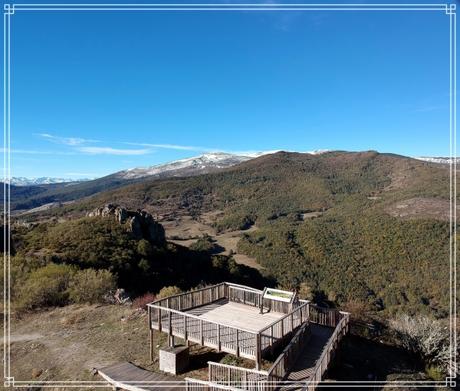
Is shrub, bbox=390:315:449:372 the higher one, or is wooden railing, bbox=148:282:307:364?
wooden railing, bbox=148:282:307:364

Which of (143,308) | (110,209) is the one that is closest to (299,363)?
(143,308)

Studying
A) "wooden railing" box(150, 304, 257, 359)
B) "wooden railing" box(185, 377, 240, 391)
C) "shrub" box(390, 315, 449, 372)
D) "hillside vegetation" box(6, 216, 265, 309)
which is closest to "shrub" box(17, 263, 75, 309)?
"hillside vegetation" box(6, 216, 265, 309)

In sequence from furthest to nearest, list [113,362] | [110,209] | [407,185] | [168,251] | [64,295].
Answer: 1. [407,185]
2. [110,209]
3. [168,251]
4. [64,295]
5. [113,362]

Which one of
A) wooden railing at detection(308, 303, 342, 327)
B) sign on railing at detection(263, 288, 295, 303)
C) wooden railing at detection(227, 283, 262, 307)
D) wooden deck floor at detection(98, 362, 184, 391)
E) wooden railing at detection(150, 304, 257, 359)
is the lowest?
wooden deck floor at detection(98, 362, 184, 391)

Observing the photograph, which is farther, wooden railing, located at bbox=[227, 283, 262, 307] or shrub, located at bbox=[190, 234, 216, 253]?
shrub, located at bbox=[190, 234, 216, 253]

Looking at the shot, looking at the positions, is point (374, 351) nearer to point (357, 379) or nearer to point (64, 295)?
point (357, 379)

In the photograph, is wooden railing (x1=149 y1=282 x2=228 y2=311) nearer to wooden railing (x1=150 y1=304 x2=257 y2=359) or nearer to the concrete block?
wooden railing (x1=150 y1=304 x2=257 y2=359)

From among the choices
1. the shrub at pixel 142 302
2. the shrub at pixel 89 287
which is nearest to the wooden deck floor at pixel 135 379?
the shrub at pixel 142 302

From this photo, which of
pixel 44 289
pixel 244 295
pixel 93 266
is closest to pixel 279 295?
pixel 244 295
